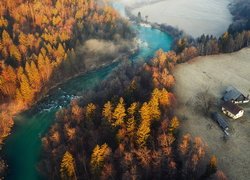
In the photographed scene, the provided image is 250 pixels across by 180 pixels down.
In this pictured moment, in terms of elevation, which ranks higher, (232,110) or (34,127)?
(232,110)

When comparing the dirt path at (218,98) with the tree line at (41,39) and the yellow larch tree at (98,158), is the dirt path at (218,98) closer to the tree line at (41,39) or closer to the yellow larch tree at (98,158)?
the yellow larch tree at (98,158)

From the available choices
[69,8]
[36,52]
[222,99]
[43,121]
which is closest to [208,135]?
[222,99]

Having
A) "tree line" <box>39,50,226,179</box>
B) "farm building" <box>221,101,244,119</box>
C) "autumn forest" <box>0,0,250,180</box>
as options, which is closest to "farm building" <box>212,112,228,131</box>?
"farm building" <box>221,101,244,119</box>

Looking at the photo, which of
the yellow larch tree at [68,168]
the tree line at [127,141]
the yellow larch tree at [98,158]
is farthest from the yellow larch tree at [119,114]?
the yellow larch tree at [68,168]

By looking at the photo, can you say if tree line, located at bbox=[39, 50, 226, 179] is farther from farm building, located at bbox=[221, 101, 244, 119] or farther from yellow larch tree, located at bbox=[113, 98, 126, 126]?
farm building, located at bbox=[221, 101, 244, 119]

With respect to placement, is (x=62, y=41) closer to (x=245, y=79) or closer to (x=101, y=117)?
(x=101, y=117)

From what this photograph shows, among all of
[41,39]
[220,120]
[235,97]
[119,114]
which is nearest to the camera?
[119,114]

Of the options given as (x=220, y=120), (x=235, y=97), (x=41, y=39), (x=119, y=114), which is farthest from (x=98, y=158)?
(x=41, y=39)

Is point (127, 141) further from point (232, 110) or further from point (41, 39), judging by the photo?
point (41, 39)
